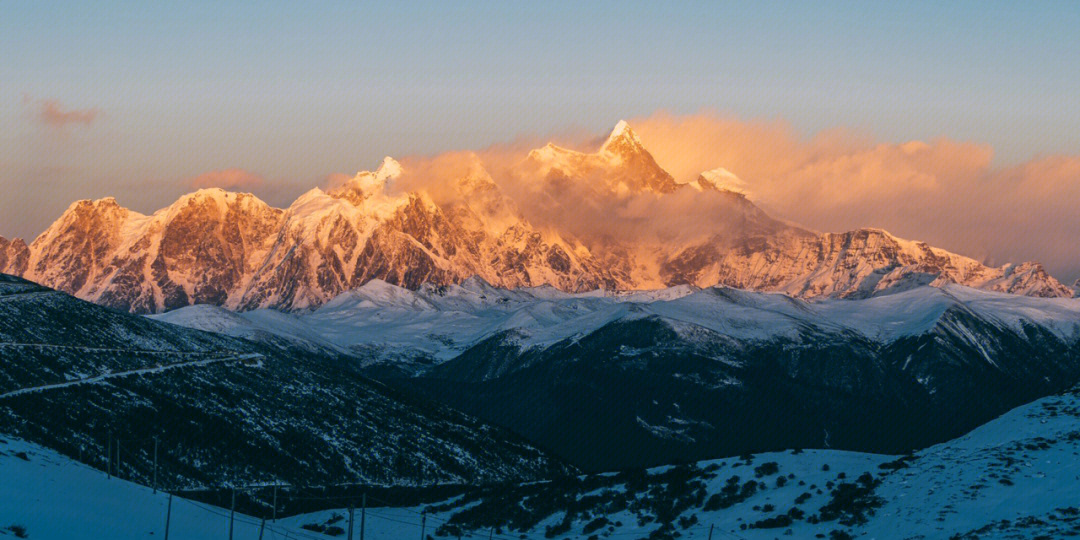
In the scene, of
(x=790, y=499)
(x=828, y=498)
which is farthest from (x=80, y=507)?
(x=828, y=498)

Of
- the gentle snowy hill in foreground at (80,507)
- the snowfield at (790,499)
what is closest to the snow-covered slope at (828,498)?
the snowfield at (790,499)

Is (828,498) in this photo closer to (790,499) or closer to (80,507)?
(790,499)

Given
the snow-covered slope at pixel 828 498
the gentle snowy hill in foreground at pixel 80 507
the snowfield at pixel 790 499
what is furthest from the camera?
the snow-covered slope at pixel 828 498

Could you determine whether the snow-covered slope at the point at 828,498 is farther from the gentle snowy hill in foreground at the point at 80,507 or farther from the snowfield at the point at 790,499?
the gentle snowy hill in foreground at the point at 80,507

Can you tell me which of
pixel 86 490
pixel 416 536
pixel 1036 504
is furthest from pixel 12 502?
pixel 1036 504

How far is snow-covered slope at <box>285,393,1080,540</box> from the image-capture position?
115750 mm

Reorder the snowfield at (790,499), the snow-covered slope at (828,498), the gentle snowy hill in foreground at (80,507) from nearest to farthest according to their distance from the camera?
the gentle snowy hill in foreground at (80,507), the snowfield at (790,499), the snow-covered slope at (828,498)

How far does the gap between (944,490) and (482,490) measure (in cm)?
6360

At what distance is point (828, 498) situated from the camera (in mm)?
132000

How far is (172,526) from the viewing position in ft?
403

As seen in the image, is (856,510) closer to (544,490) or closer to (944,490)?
(944,490)

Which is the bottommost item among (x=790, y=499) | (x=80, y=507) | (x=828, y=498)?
(x=80, y=507)

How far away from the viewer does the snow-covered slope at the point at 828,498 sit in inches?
4557

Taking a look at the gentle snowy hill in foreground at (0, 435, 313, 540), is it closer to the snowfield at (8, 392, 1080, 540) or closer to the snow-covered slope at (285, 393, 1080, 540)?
the snowfield at (8, 392, 1080, 540)
